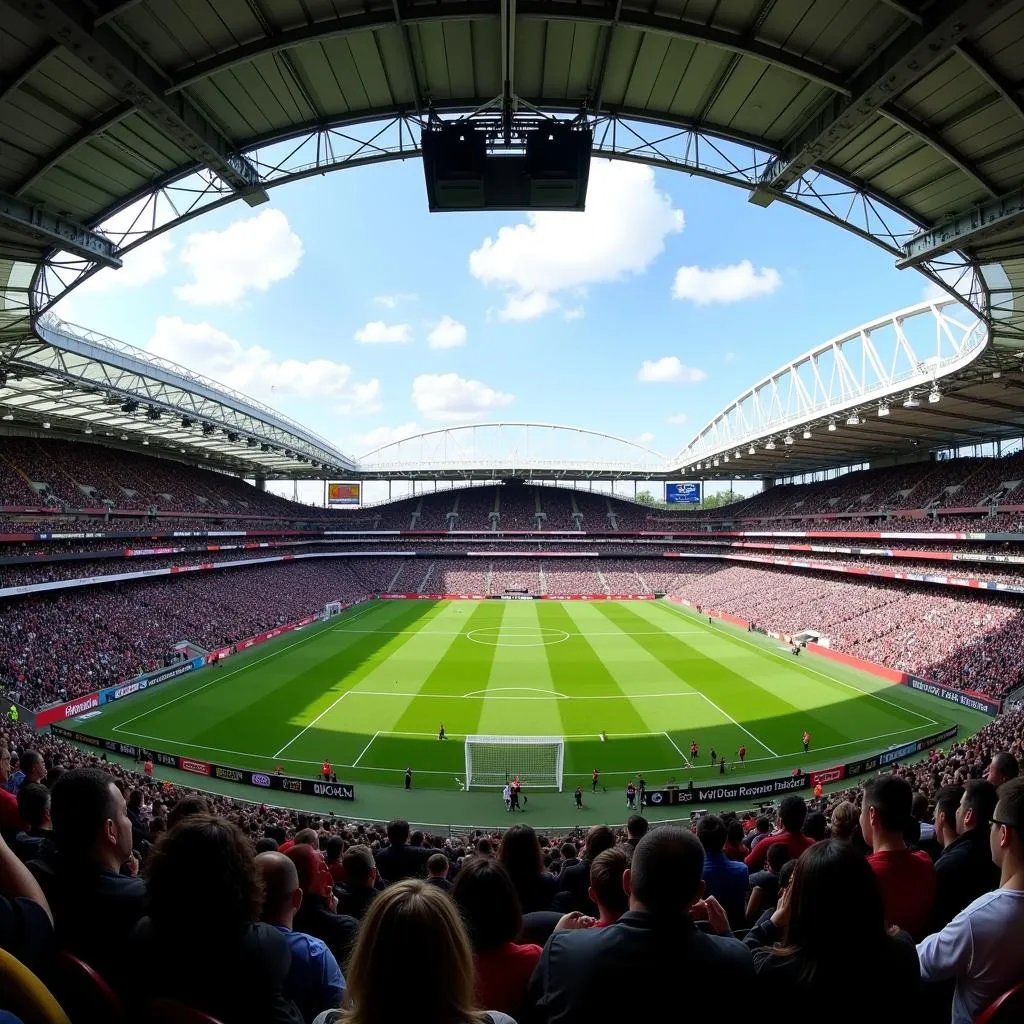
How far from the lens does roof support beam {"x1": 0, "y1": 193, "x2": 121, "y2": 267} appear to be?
41.6 ft

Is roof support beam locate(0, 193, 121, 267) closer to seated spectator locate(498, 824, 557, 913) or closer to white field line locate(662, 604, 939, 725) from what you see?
seated spectator locate(498, 824, 557, 913)

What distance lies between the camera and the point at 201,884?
241 centimetres

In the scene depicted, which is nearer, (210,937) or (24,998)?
(24,998)

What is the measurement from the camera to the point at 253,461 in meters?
60.7

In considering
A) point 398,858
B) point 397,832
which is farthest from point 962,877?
point 398,858

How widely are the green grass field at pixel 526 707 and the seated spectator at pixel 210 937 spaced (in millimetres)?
18862

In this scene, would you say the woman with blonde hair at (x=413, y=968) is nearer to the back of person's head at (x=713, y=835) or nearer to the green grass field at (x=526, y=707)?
the back of person's head at (x=713, y=835)

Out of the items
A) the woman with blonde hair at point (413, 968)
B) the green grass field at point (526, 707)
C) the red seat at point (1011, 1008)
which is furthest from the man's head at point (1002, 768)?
the green grass field at point (526, 707)

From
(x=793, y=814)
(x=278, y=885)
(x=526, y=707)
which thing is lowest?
(x=526, y=707)

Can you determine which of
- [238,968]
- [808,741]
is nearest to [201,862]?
[238,968]

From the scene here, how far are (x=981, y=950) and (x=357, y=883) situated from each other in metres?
4.75

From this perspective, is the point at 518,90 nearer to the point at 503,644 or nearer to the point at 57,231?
the point at 57,231

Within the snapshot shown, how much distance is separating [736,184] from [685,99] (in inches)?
73.9

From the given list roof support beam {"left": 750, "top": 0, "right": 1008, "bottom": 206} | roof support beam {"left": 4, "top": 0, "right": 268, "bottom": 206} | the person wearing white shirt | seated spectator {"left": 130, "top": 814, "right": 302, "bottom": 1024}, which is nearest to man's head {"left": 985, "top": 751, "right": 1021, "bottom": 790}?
the person wearing white shirt
